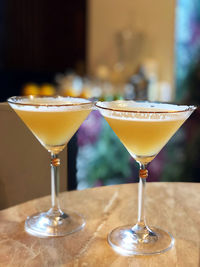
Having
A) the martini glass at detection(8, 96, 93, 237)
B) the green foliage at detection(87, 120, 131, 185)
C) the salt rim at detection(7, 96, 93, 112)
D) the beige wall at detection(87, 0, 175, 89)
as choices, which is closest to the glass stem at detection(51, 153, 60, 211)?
the martini glass at detection(8, 96, 93, 237)

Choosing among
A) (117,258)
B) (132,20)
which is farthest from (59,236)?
(132,20)

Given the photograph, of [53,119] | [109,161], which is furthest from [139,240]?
[109,161]

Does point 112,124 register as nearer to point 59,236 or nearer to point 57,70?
point 59,236

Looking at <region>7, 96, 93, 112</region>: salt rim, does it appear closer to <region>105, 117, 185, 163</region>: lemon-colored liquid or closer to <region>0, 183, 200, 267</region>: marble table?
<region>105, 117, 185, 163</region>: lemon-colored liquid

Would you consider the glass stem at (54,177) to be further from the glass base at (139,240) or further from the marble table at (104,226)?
the glass base at (139,240)

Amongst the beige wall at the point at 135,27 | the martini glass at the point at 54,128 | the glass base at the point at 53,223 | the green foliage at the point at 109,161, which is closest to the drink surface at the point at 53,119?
the martini glass at the point at 54,128

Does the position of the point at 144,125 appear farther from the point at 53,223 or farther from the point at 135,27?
the point at 135,27
